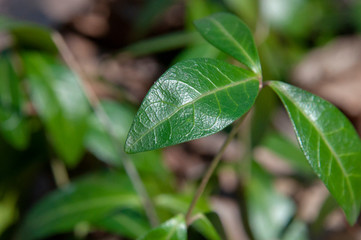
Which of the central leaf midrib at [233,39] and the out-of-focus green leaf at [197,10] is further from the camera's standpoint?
the out-of-focus green leaf at [197,10]

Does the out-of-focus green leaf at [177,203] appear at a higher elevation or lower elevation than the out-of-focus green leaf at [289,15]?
lower

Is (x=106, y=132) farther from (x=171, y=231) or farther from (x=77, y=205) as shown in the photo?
(x=171, y=231)

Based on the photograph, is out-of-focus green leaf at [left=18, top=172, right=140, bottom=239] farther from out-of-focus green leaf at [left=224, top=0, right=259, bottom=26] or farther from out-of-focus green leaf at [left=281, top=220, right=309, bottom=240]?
out-of-focus green leaf at [left=224, top=0, right=259, bottom=26]

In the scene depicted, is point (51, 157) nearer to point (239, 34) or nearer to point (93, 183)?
point (93, 183)

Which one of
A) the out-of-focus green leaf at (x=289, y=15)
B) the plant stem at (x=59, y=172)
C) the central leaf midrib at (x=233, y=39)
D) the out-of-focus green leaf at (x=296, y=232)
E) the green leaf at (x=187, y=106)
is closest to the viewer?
the green leaf at (x=187, y=106)

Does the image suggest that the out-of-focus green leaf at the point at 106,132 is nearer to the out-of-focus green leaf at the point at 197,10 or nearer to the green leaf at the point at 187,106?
the out-of-focus green leaf at the point at 197,10

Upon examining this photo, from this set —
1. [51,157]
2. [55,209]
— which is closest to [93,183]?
[55,209]

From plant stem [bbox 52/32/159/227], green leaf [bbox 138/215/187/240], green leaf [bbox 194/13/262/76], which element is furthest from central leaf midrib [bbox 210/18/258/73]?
plant stem [bbox 52/32/159/227]

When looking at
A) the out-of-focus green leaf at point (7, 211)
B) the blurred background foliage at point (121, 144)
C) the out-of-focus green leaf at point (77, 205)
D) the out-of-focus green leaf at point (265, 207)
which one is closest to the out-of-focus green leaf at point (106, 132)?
the blurred background foliage at point (121, 144)
